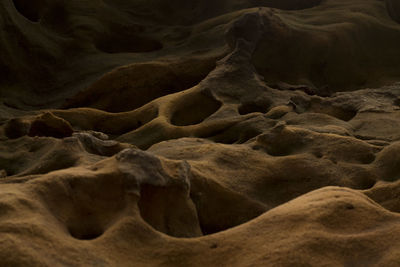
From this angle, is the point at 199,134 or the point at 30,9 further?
the point at 30,9

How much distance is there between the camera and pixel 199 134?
567 cm

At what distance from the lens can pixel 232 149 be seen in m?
4.49

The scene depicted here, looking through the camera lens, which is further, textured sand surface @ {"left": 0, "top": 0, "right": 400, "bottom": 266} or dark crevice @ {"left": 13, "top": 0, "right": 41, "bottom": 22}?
dark crevice @ {"left": 13, "top": 0, "right": 41, "bottom": 22}

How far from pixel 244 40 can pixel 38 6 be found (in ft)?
15.1

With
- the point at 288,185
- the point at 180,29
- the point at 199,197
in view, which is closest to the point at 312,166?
the point at 288,185

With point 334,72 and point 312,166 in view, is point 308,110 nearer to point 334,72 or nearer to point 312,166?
point 312,166

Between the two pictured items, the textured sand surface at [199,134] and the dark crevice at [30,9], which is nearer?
the textured sand surface at [199,134]

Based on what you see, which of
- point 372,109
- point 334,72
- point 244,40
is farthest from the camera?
point 334,72

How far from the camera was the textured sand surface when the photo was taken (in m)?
2.61

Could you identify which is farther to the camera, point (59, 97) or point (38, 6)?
point (38, 6)

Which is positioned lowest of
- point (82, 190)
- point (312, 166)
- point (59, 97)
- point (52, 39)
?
point (59, 97)

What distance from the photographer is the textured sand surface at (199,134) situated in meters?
2.61

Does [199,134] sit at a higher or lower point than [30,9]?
lower

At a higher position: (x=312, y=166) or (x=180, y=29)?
(x=312, y=166)
